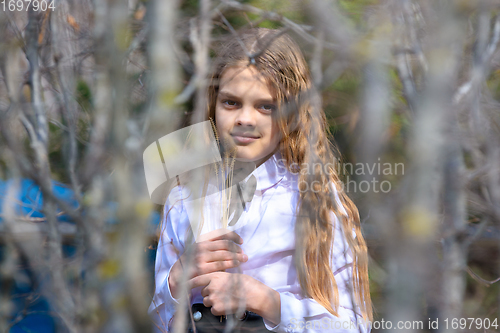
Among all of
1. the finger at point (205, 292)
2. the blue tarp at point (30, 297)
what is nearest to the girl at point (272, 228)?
the finger at point (205, 292)

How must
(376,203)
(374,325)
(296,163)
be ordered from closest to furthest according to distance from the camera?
(376,203) < (374,325) < (296,163)

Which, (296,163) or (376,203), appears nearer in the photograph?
(376,203)

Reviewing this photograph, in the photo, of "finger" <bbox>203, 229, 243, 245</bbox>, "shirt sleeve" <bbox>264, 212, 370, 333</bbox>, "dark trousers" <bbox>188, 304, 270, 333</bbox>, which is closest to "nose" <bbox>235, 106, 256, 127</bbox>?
"finger" <bbox>203, 229, 243, 245</bbox>

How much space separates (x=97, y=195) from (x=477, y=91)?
5.08 feet

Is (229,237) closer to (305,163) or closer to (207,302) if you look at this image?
(207,302)

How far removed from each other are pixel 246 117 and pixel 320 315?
68cm

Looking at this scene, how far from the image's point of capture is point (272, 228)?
1354mm

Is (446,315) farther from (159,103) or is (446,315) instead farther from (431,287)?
(159,103)

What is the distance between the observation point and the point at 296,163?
1.48m

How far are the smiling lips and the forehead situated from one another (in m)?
0.13

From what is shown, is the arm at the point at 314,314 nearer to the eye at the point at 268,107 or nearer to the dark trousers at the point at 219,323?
the dark trousers at the point at 219,323

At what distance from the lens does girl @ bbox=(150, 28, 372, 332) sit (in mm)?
1229

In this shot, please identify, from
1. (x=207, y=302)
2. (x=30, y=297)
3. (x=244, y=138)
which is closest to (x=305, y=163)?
(x=244, y=138)

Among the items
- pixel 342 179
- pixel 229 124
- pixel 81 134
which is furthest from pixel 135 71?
pixel 342 179
